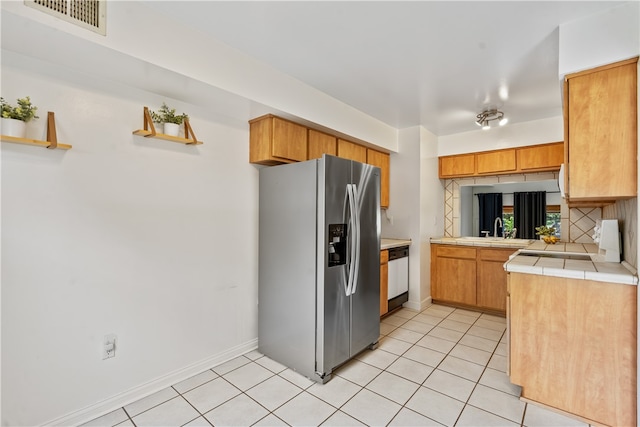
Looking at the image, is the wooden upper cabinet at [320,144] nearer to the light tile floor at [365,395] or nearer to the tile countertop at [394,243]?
the tile countertop at [394,243]

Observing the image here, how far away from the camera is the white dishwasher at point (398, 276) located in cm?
362

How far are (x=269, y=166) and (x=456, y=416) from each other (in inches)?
95.1

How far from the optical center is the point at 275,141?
8.63 ft

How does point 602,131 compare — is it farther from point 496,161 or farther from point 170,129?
point 170,129

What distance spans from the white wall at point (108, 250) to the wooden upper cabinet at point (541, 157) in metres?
3.54

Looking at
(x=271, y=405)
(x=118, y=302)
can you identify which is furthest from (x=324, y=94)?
(x=271, y=405)

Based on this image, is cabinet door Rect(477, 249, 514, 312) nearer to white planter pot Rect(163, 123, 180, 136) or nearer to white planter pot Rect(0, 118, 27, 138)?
white planter pot Rect(163, 123, 180, 136)

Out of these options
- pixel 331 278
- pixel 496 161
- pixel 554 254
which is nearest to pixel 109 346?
pixel 331 278

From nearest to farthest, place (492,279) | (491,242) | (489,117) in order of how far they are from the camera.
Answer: (489,117) < (492,279) < (491,242)

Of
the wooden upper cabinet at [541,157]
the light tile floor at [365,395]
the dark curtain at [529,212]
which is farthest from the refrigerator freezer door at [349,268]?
the dark curtain at [529,212]

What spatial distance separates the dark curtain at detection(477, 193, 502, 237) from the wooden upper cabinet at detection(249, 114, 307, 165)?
3027mm

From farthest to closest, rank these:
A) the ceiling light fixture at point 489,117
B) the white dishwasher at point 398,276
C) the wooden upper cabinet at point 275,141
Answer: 1. the white dishwasher at point 398,276
2. the ceiling light fixture at point 489,117
3. the wooden upper cabinet at point 275,141

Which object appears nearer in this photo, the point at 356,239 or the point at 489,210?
the point at 356,239

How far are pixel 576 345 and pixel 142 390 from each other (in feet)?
9.36
